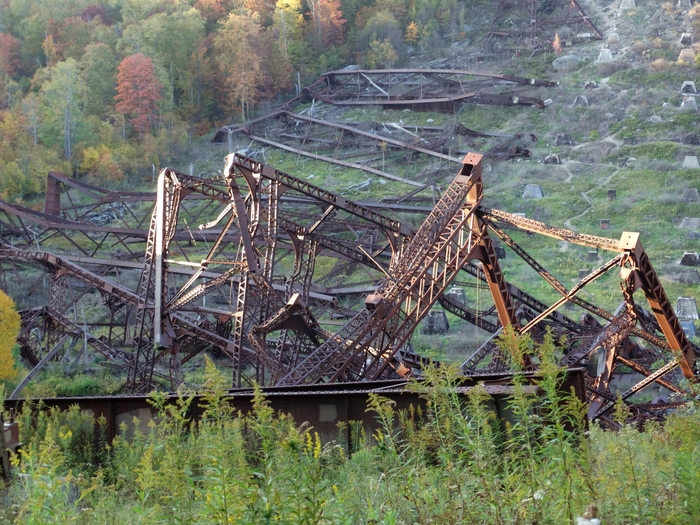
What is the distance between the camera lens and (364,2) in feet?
208

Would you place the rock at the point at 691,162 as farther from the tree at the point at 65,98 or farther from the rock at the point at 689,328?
the tree at the point at 65,98

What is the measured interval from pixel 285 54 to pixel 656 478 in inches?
2057

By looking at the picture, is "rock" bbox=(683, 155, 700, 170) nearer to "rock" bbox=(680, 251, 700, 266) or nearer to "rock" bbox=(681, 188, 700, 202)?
"rock" bbox=(681, 188, 700, 202)

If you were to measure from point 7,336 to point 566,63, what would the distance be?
39920mm

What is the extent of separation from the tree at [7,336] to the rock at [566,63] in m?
38.6

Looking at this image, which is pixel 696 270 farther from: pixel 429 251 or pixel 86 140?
pixel 86 140

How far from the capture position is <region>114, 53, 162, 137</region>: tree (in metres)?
49.0

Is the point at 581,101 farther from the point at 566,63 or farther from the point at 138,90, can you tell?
the point at 138,90

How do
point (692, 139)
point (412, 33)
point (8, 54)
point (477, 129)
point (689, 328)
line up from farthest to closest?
point (412, 33) → point (8, 54) → point (477, 129) → point (692, 139) → point (689, 328)

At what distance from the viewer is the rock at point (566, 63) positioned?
2072 inches

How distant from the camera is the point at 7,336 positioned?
958 inches

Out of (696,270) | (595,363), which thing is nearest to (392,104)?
(696,270)

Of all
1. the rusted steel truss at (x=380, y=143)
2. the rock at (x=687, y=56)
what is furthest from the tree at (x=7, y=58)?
the rock at (x=687, y=56)

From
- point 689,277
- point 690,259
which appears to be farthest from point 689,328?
point 690,259
